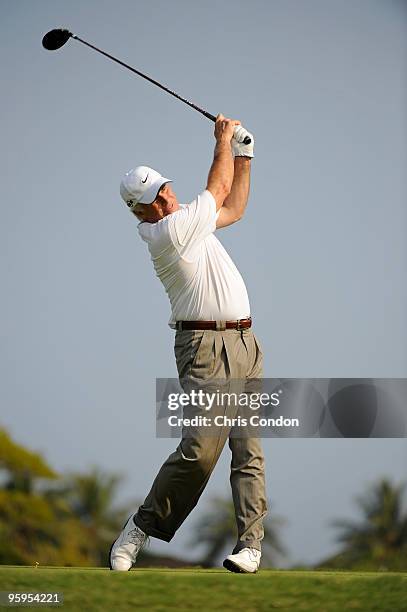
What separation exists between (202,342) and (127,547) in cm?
91

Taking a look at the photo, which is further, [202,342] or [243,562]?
[202,342]

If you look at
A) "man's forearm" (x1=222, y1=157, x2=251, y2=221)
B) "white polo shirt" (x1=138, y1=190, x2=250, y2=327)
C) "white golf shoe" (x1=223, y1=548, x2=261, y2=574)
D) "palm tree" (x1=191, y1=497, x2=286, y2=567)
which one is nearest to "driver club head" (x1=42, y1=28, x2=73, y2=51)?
"man's forearm" (x1=222, y1=157, x2=251, y2=221)

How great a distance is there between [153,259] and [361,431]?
3.35 meters

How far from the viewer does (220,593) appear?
15.1 feet

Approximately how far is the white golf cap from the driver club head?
1378mm

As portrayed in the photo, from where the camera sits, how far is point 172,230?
5.17m

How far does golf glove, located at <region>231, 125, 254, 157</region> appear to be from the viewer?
213 inches

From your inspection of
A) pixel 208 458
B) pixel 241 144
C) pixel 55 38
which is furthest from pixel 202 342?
pixel 55 38

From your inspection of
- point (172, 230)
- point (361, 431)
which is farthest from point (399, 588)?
point (361, 431)

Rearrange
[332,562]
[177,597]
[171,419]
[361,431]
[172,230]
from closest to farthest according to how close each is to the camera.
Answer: [177,597] → [172,230] → [171,419] → [361,431] → [332,562]

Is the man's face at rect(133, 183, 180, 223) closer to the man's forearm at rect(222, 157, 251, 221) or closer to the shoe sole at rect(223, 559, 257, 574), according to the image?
the man's forearm at rect(222, 157, 251, 221)

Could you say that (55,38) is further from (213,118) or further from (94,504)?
(94,504)

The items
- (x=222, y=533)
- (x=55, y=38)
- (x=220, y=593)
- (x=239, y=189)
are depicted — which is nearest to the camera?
(x=220, y=593)

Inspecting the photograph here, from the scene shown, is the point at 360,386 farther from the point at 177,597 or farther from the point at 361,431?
the point at 177,597
